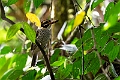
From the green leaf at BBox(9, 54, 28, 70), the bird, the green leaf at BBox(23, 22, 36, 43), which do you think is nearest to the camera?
the green leaf at BBox(23, 22, 36, 43)

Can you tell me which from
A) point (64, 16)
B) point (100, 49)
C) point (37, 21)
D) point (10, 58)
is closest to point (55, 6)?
point (64, 16)

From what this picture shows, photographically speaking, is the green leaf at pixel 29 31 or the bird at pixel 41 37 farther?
the bird at pixel 41 37

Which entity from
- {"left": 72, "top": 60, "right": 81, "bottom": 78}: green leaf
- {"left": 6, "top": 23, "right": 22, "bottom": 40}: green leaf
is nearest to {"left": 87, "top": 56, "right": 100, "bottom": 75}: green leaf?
{"left": 72, "top": 60, "right": 81, "bottom": 78}: green leaf

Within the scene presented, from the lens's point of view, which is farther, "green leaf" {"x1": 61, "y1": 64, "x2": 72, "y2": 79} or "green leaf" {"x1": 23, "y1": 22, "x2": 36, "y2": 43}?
"green leaf" {"x1": 61, "y1": 64, "x2": 72, "y2": 79}

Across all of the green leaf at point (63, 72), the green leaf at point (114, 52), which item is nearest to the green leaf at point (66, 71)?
the green leaf at point (63, 72)

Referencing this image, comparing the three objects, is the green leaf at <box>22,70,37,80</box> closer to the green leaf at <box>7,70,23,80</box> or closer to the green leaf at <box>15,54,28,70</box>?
the green leaf at <box>7,70,23,80</box>

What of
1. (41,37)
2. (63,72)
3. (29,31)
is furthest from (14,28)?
(41,37)

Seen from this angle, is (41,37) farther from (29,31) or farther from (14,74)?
(29,31)

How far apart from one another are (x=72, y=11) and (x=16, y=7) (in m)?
0.82

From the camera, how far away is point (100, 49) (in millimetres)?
875

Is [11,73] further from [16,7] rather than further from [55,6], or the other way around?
[16,7]

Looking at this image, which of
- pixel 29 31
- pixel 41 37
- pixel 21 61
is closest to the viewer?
pixel 29 31

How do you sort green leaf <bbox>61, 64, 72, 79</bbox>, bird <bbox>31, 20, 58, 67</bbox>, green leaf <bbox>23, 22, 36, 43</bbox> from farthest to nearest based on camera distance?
bird <bbox>31, 20, 58, 67</bbox>, green leaf <bbox>61, 64, 72, 79</bbox>, green leaf <bbox>23, 22, 36, 43</bbox>

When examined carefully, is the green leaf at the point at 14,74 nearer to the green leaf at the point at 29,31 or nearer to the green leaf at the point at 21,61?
the green leaf at the point at 21,61
